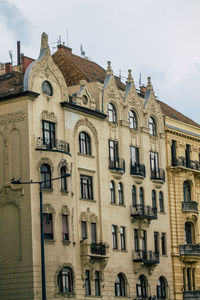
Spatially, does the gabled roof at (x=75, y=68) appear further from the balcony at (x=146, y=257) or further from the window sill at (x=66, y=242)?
the window sill at (x=66, y=242)

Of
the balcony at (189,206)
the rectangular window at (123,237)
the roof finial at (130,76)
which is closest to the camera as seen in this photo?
the rectangular window at (123,237)

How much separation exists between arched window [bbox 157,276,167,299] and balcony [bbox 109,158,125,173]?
38.2ft

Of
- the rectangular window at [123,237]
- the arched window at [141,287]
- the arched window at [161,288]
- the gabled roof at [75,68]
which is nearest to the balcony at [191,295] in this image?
the arched window at [161,288]

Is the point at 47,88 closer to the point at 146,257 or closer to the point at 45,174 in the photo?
the point at 45,174

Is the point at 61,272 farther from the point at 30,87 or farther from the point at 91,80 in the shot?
the point at 91,80

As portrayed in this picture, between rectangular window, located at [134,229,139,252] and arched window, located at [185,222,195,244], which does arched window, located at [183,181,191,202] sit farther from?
rectangular window, located at [134,229,139,252]

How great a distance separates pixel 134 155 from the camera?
81.2 m

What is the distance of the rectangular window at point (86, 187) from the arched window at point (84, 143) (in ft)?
7.18

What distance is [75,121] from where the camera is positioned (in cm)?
7331

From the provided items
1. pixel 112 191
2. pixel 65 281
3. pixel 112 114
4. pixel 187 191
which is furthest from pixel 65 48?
pixel 65 281

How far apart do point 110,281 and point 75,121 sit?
541 inches

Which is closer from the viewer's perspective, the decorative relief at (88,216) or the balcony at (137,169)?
the decorative relief at (88,216)

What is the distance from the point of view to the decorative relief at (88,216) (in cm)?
7246

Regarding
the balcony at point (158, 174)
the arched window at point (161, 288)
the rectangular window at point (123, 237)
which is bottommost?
the arched window at point (161, 288)
